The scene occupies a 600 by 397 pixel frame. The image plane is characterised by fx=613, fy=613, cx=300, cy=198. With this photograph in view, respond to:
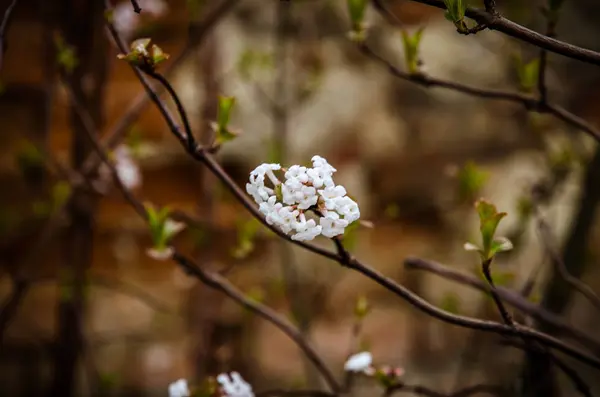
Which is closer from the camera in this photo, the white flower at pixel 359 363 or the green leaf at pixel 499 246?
the green leaf at pixel 499 246

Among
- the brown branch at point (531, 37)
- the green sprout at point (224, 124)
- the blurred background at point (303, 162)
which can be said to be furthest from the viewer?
the blurred background at point (303, 162)

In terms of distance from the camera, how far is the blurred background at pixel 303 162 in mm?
1359

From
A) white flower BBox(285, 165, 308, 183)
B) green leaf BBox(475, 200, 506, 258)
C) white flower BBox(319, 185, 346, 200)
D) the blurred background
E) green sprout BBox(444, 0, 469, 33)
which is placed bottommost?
the blurred background

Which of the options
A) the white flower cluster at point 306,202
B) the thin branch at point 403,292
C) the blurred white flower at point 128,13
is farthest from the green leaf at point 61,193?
the white flower cluster at point 306,202

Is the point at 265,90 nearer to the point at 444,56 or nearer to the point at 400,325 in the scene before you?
the point at 444,56

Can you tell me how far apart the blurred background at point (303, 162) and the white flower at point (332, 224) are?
0.81 meters

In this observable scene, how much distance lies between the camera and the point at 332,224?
19.3 inches

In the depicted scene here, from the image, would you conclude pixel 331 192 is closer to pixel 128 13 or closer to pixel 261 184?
pixel 261 184

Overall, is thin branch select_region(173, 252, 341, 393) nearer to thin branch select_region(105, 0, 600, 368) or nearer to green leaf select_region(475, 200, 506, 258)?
thin branch select_region(105, 0, 600, 368)

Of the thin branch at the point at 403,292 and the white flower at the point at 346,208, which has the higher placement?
the white flower at the point at 346,208

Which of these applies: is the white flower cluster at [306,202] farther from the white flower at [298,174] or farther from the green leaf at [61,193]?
the green leaf at [61,193]

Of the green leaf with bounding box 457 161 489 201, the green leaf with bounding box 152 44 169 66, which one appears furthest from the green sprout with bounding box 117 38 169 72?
the green leaf with bounding box 457 161 489 201

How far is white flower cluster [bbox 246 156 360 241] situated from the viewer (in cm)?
48

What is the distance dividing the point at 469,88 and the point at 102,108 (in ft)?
2.40
